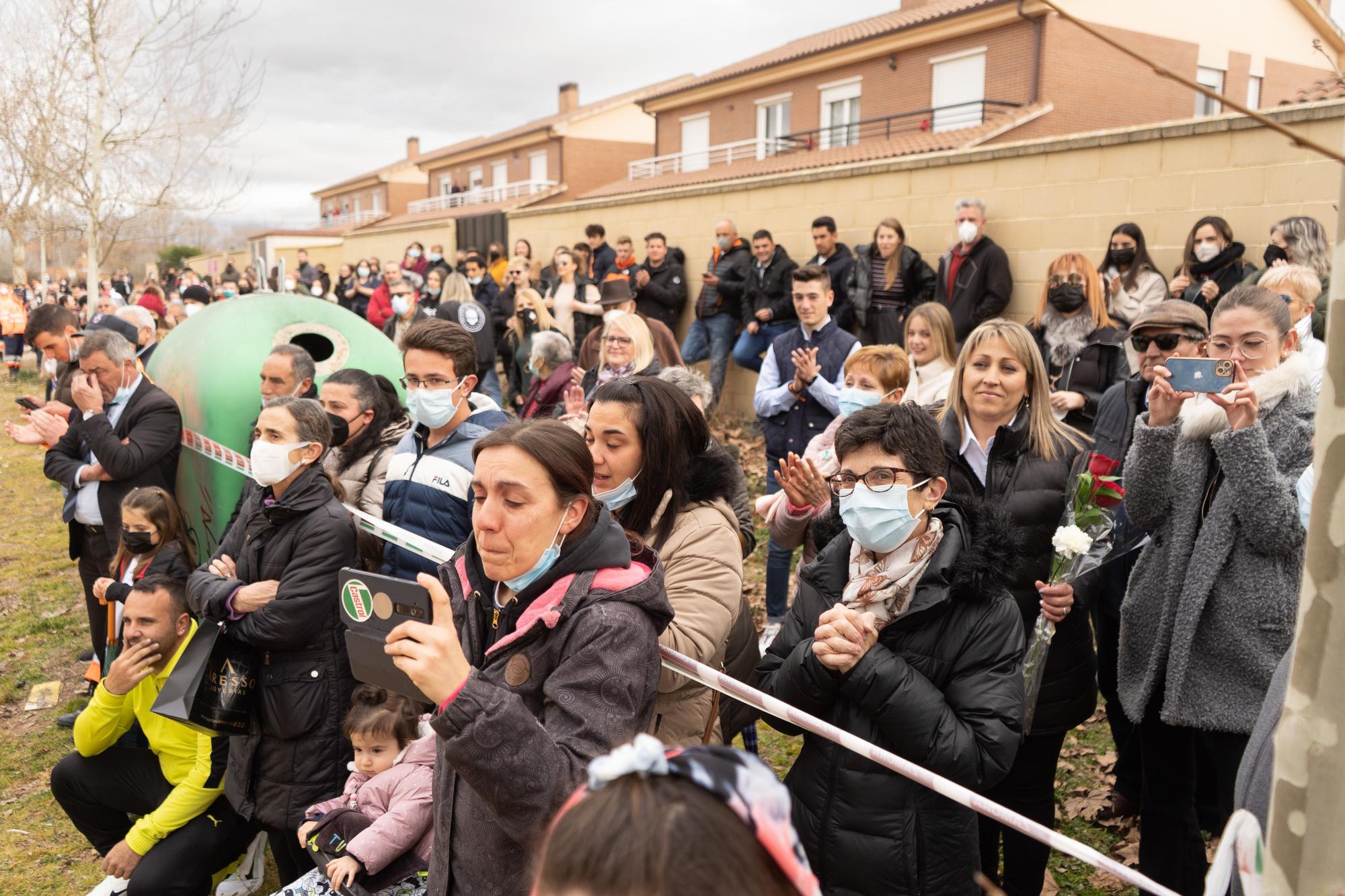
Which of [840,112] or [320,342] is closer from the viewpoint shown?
[320,342]

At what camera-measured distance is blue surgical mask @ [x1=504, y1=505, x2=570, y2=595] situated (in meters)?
2.31

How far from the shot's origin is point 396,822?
312 cm

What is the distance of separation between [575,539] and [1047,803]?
88.0 inches

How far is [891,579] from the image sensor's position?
2719mm

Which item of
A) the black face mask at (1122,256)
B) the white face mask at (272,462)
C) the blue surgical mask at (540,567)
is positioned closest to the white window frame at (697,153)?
the black face mask at (1122,256)

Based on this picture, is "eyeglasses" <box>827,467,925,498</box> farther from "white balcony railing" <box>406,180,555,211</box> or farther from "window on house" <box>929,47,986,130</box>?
"white balcony railing" <box>406,180,555,211</box>

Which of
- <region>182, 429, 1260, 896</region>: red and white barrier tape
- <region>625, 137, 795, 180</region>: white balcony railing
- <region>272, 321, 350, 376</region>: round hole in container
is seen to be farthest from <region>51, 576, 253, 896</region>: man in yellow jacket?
<region>625, 137, 795, 180</region>: white balcony railing

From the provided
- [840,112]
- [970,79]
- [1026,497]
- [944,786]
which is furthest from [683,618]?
[840,112]

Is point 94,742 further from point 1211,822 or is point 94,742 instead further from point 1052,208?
point 1052,208

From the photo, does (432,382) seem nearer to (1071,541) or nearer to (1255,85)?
(1071,541)

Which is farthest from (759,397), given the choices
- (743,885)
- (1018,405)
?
(743,885)

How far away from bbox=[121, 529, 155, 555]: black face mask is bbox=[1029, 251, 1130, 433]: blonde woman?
4.94m

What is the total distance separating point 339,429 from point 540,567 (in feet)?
8.65

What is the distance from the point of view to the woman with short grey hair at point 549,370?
7672 mm
